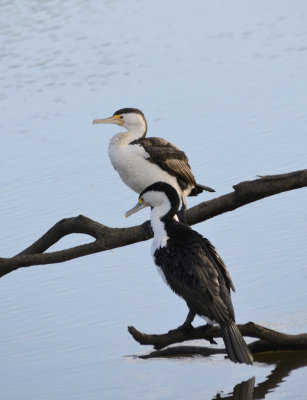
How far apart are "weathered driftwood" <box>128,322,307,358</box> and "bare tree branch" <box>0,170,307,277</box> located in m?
0.74

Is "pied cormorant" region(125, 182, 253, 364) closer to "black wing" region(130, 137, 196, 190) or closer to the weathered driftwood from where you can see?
the weathered driftwood

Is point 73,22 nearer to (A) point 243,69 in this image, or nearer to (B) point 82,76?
(B) point 82,76

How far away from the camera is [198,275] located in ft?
20.5

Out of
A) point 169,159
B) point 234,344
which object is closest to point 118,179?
point 169,159

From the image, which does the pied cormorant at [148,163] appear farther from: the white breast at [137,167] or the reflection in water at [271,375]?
the reflection in water at [271,375]

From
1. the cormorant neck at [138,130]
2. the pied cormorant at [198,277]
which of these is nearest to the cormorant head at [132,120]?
the cormorant neck at [138,130]

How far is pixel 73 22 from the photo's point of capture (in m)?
18.9

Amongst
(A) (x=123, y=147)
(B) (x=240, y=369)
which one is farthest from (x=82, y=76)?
(B) (x=240, y=369)

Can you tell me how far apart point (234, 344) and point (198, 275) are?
1.43 feet

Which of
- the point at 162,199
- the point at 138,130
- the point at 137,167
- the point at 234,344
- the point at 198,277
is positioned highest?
the point at 138,130

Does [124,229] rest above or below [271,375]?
above

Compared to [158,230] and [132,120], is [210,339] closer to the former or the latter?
[158,230]

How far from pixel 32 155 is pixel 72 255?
5.33m

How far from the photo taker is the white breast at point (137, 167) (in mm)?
8328
